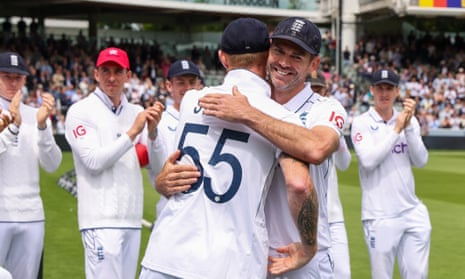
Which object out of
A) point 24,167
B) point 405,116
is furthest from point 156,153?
point 405,116

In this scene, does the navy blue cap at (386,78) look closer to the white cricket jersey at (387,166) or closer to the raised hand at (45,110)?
the white cricket jersey at (387,166)

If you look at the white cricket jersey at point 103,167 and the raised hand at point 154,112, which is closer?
the raised hand at point 154,112

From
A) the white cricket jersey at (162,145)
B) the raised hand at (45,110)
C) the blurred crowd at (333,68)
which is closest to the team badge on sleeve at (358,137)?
the white cricket jersey at (162,145)

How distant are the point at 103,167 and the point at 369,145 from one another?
284 cm

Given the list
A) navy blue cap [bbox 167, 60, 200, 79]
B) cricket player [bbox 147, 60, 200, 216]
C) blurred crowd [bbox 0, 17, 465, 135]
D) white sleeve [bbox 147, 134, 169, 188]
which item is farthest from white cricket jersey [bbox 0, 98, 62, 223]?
blurred crowd [bbox 0, 17, 465, 135]

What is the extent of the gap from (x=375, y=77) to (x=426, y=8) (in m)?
38.0

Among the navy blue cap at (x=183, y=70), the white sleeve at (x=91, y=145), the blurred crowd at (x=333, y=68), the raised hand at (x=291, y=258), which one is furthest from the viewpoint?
the blurred crowd at (x=333, y=68)

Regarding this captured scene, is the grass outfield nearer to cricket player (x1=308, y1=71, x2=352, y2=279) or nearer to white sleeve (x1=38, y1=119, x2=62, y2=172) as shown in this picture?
cricket player (x1=308, y1=71, x2=352, y2=279)

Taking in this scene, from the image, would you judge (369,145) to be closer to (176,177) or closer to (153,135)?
(153,135)

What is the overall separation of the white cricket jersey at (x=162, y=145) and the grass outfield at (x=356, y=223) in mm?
2899

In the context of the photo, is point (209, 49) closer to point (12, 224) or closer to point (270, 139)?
point (12, 224)

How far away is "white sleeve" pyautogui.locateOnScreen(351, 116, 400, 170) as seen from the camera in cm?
775

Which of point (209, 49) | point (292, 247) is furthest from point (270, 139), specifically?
point (209, 49)

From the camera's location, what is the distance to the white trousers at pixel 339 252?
7.88 m
